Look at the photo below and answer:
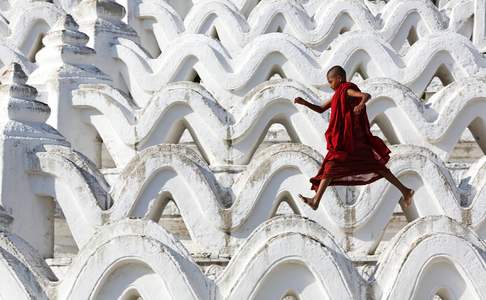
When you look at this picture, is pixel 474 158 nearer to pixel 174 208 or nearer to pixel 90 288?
pixel 174 208

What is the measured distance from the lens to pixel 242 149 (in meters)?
6.95

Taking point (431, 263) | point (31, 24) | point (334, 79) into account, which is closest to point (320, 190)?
point (334, 79)

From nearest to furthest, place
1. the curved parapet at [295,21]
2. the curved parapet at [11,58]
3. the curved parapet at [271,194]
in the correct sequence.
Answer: the curved parapet at [271,194] → the curved parapet at [11,58] → the curved parapet at [295,21]

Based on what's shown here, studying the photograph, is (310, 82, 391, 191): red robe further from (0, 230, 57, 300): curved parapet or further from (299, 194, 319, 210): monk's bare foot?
(0, 230, 57, 300): curved parapet

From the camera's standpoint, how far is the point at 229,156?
695cm

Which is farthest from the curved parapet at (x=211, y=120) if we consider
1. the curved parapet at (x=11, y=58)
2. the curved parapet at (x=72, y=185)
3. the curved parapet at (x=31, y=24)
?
the curved parapet at (x=31, y=24)

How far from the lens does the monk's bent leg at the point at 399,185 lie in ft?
18.5

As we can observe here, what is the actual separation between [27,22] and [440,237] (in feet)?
15.8

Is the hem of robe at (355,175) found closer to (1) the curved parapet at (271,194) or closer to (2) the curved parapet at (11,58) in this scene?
(1) the curved parapet at (271,194)

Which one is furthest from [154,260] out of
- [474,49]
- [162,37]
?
[162,37]

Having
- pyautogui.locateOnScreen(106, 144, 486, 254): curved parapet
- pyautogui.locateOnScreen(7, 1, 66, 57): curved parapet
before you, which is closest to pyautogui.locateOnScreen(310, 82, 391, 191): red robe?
pyautogui.locateOnScreen(106, 144, 486, 254): curved parapet

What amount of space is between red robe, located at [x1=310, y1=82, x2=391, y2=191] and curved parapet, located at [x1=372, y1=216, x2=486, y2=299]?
57 cm

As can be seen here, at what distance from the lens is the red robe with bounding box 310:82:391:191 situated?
5578 millimetres

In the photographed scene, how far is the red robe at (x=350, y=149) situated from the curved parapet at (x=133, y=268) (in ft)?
2.94
